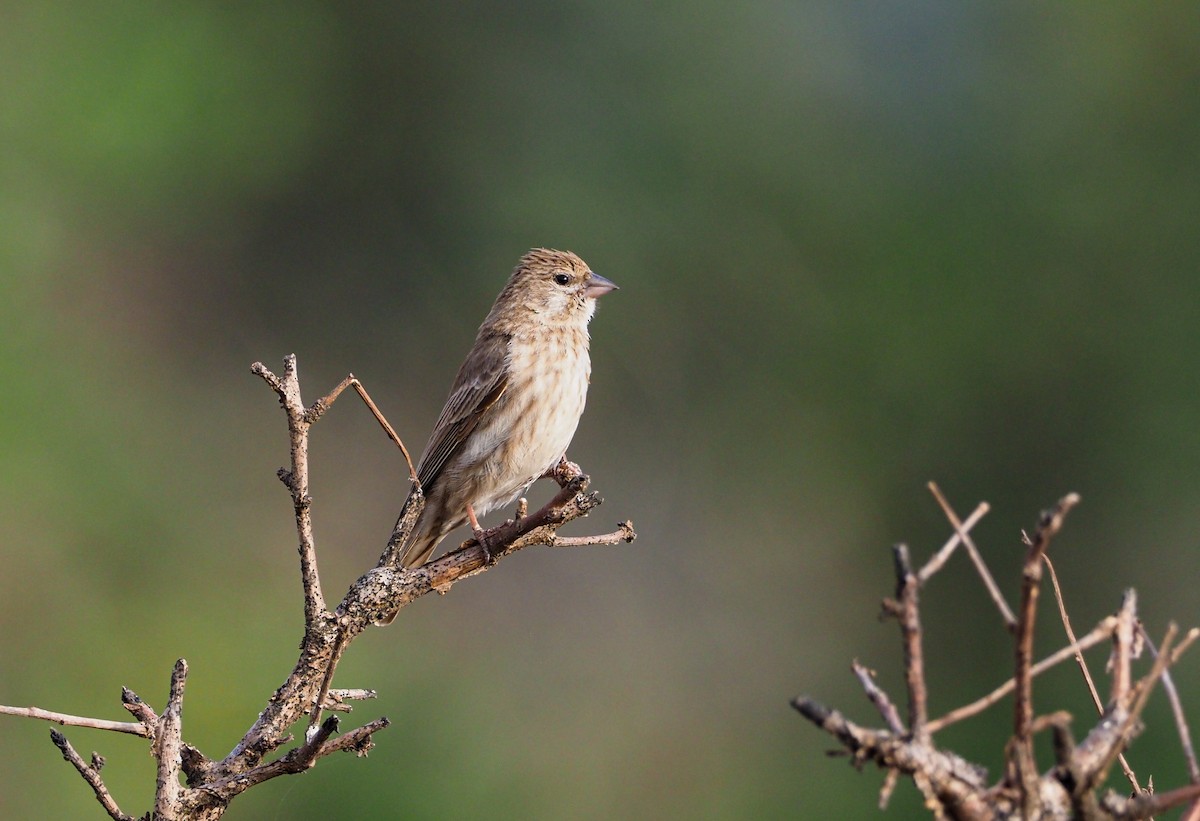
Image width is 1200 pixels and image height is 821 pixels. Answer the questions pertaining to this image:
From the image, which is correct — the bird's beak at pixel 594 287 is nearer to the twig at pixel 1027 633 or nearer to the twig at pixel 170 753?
the twig at pixel 170 753

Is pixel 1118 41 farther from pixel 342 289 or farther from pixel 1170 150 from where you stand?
pixel 342 289

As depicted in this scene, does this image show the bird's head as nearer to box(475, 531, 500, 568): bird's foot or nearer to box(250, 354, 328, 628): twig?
box(475, 531, 500, 568): bird's foot

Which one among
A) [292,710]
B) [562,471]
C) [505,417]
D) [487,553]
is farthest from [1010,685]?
[505,417]

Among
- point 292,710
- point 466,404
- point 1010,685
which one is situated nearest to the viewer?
point 1010,685

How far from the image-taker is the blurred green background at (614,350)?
14586mm

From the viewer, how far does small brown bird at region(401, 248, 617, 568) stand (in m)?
5.33

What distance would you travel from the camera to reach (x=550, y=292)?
233 inches

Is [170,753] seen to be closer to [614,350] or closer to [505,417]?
[505,417]

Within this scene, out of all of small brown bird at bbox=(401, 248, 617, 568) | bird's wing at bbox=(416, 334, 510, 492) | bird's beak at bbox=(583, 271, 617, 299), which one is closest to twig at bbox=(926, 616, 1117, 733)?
small brown bird at bbox=(401, 248, 617, 568)

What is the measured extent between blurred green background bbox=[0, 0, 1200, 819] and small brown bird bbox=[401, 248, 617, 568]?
7.76m

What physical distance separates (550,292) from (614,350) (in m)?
10.1

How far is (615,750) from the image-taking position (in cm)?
1439

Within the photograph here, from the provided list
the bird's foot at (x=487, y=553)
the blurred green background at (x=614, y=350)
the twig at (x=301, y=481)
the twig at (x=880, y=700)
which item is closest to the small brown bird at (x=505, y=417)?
the bird's foot at (x=487, y=553)

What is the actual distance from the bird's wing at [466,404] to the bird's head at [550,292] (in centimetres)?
22
